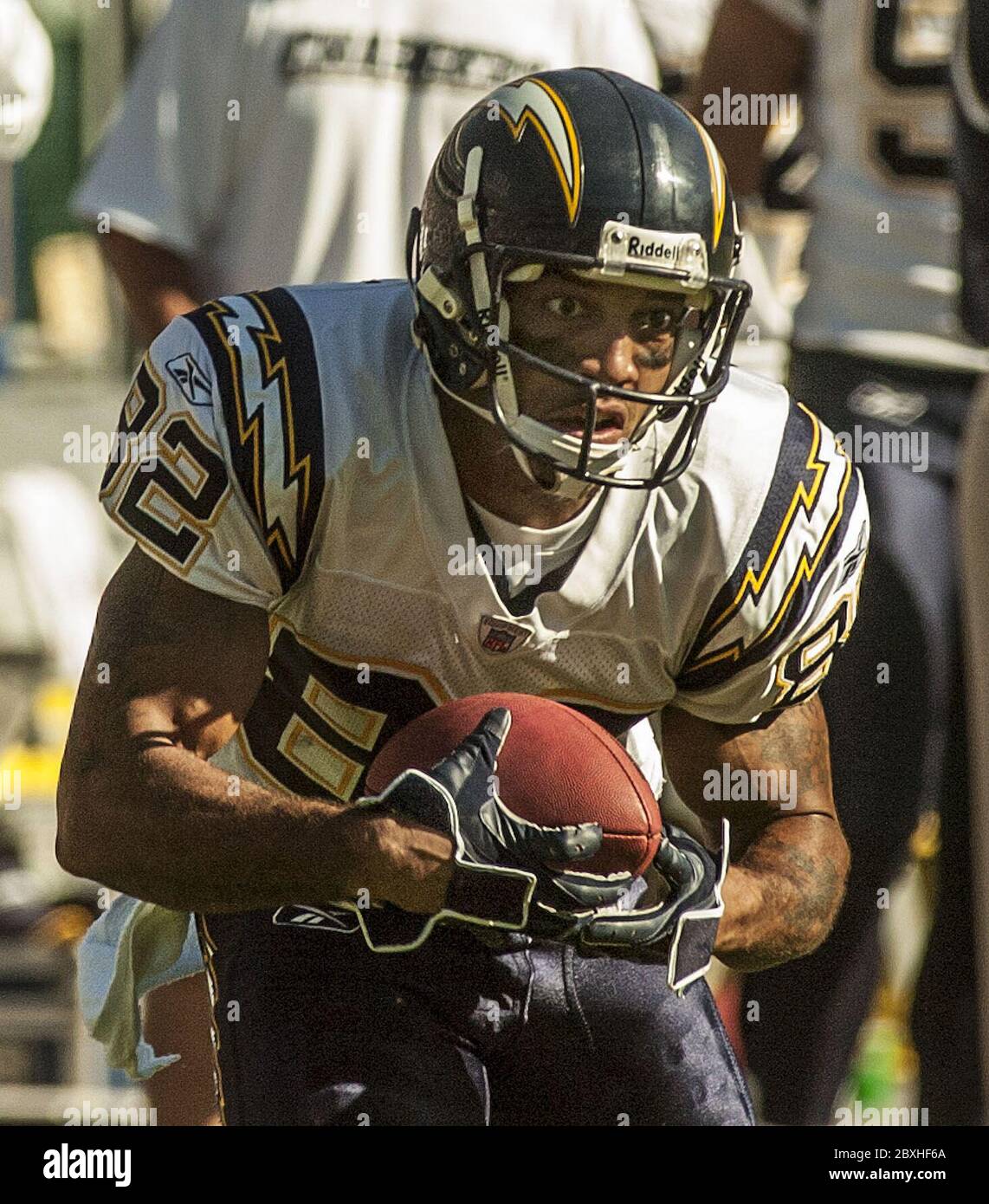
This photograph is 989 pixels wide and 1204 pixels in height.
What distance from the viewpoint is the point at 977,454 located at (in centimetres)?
443

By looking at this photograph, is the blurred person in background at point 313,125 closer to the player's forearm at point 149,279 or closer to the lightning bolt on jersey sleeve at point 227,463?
the player's forearm at point 149,279

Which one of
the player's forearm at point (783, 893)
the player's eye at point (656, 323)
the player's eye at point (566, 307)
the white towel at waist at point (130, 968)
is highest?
the player's eye at point (566, 307)

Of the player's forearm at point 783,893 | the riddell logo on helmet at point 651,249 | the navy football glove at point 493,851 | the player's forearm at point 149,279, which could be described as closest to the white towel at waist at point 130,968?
the navy football glove at point 493,851

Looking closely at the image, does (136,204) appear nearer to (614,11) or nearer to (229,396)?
(614,11)

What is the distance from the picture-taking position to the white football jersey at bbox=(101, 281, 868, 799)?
3.11 m

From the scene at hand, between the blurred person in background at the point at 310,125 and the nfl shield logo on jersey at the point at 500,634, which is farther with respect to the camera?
the blurred person in background at the point at 310,125

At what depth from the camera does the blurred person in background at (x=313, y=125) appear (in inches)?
178

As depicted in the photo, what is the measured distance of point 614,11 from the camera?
15.3 ft

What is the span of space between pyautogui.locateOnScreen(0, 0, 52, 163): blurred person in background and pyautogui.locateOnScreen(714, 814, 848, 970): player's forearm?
3.40 m

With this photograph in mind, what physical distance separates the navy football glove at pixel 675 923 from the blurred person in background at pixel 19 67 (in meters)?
3.54

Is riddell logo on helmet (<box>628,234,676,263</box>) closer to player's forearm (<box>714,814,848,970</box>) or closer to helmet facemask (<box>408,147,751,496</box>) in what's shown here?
helmet facemask (<box>408,147,751,496</box>)

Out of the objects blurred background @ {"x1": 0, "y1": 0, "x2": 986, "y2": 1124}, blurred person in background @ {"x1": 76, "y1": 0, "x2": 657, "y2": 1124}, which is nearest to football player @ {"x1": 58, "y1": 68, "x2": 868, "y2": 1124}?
blurred background @ {"x1": 0, "y1": 0, "x2": 986, "y2": 1124}

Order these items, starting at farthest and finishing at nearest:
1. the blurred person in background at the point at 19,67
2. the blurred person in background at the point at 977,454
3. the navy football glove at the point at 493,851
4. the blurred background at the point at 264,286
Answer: the blurred person in background at the point at 19,67, the blurred background at the point at 264,286, the blurred person in background at the point at 977,454, the navy football glove at the point at 493,851

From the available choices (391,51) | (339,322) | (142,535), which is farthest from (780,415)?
(391,51)
